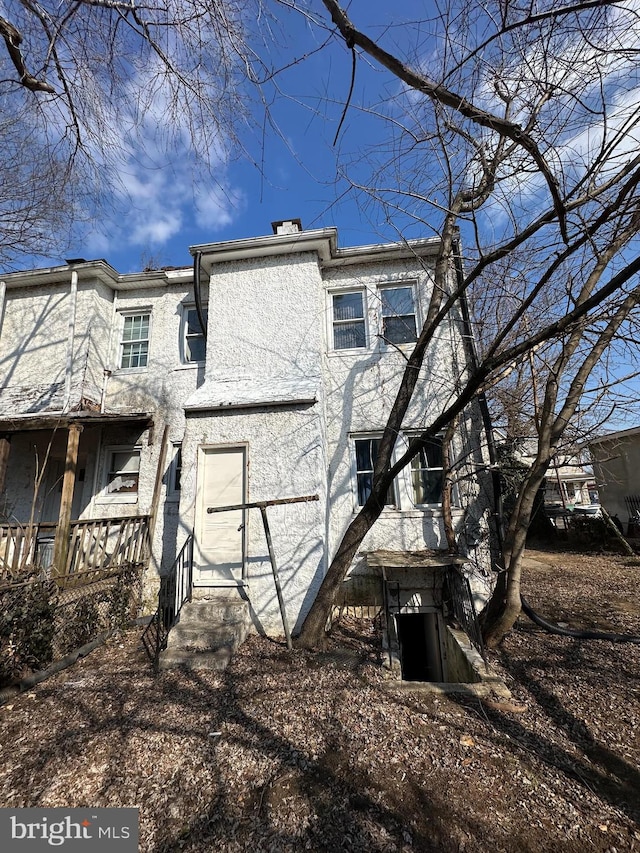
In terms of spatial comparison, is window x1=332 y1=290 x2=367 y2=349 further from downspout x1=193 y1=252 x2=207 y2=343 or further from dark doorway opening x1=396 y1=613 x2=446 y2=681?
dark doorway opening x1=396 y1=613 x2=446 y2=681

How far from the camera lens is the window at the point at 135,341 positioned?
937 cm

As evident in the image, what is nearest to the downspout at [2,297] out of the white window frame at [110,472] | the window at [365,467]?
the white window frame at [110,472]

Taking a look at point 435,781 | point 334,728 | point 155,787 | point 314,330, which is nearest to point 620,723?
point 435,781

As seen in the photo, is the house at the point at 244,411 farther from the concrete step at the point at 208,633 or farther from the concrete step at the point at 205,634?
the concrete step at the point at 205,634

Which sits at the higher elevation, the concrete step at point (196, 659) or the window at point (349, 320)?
the window at point (349, 320)

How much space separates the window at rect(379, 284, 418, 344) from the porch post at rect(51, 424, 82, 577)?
653cm

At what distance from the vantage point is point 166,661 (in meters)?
5.09

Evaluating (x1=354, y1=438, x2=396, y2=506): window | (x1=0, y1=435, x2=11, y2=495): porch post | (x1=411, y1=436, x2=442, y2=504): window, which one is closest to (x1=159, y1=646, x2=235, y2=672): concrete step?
(x1=354, y1=438, x2=396, y2=506): window

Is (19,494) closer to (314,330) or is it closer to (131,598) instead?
(131,598)

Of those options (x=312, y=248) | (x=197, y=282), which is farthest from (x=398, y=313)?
(x=197, y=282)

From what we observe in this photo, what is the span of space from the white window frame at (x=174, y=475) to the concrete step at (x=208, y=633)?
106 inches

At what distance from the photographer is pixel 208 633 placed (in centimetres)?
545

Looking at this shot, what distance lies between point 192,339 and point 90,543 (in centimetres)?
473

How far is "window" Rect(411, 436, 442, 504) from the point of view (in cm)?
780
